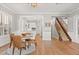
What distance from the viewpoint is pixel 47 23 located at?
2.73 meters

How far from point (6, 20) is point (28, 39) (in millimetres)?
596

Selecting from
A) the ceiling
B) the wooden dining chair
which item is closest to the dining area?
the wooden dining chair

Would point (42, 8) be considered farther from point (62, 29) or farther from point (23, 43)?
point (23, 43)

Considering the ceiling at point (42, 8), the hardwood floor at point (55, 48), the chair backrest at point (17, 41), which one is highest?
the ceiling at point (42, 8)

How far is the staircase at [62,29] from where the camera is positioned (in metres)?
2.73

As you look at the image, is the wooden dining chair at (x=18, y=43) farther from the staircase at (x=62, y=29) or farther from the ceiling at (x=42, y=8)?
the staircase at (x=62, y=29)

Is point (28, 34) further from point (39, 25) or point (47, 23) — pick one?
point (47, 23)

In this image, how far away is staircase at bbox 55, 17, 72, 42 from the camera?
2732 mm

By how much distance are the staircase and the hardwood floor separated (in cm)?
10

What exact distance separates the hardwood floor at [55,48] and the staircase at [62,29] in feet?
0.34

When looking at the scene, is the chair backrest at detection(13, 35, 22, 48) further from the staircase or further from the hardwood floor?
the staircase

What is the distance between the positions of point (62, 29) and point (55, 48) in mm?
444

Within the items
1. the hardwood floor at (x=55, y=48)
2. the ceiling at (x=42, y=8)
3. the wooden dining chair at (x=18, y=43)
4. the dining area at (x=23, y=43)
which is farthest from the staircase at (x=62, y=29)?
the wooden dining chair at (x=18, y=43)

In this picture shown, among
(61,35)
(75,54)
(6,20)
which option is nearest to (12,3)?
(6,20)
